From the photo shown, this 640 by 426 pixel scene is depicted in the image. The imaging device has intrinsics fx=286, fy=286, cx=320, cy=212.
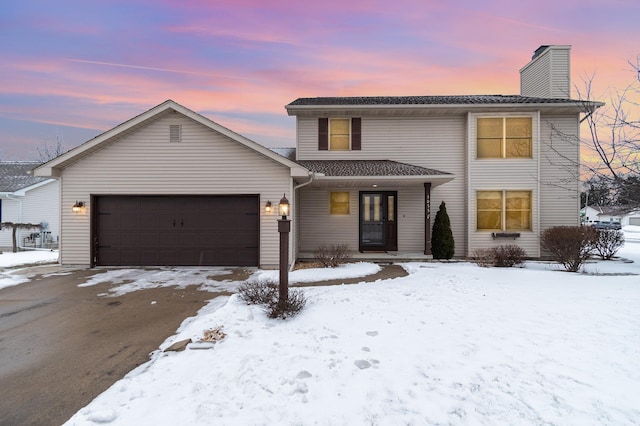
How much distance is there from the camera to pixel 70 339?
390 cm

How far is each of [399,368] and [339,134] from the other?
9483 mm

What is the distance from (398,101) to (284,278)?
9.08 metres

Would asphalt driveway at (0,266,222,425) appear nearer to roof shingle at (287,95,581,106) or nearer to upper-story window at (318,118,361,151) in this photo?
upper-story window at (318,118,361,151)

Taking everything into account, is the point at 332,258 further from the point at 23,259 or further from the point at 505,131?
the point at 23,259

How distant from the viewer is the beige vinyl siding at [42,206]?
1549cm

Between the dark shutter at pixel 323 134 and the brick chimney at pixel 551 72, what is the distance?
9.05 m

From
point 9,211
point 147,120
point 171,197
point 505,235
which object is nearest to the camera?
point 147,120

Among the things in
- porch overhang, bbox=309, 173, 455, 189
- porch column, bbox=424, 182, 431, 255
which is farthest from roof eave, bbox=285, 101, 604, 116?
porch column, bbox=424, 182, 431, 255

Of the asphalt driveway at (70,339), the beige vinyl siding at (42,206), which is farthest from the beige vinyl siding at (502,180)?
the beige vinyl siding at (42,206)

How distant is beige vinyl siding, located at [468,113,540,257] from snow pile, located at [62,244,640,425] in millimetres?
5545

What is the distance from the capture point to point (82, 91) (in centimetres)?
1491

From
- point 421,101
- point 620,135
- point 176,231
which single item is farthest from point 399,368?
point 421,101

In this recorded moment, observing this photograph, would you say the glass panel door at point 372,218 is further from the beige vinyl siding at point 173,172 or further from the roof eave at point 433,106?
the beige vinyl siding at point 173,172

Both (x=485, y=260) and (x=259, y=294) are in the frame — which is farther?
(x=485, y=260)
